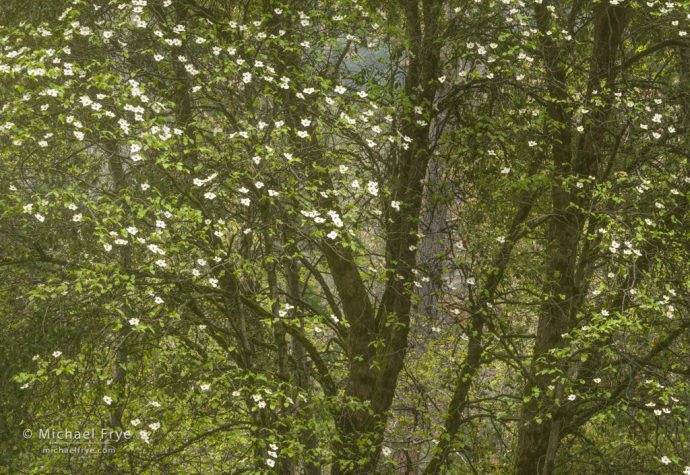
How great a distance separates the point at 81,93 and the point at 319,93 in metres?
2.12

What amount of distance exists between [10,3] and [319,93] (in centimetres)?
316

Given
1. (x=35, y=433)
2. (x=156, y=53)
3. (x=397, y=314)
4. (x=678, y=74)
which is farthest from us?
(x=397, y=314)

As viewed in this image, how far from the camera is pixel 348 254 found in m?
8.56

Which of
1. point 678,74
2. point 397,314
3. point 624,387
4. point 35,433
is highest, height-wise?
point 678,74

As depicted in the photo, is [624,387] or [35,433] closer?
[35,433]

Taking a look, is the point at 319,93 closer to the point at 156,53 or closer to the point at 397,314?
the point at 156,53

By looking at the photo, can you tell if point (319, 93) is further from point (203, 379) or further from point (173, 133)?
point (203, 379)

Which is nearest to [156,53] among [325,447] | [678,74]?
[325,447]

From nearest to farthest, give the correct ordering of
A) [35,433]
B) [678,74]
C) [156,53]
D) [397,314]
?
[35,433], [156,53], [678,74], [397,314]

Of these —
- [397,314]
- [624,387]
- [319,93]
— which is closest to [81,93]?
[319,93]

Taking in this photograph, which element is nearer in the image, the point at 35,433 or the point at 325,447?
the point at 35,433

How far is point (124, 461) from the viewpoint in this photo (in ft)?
24.8

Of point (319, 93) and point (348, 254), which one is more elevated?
point (319, 93)

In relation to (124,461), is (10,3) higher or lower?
higher
